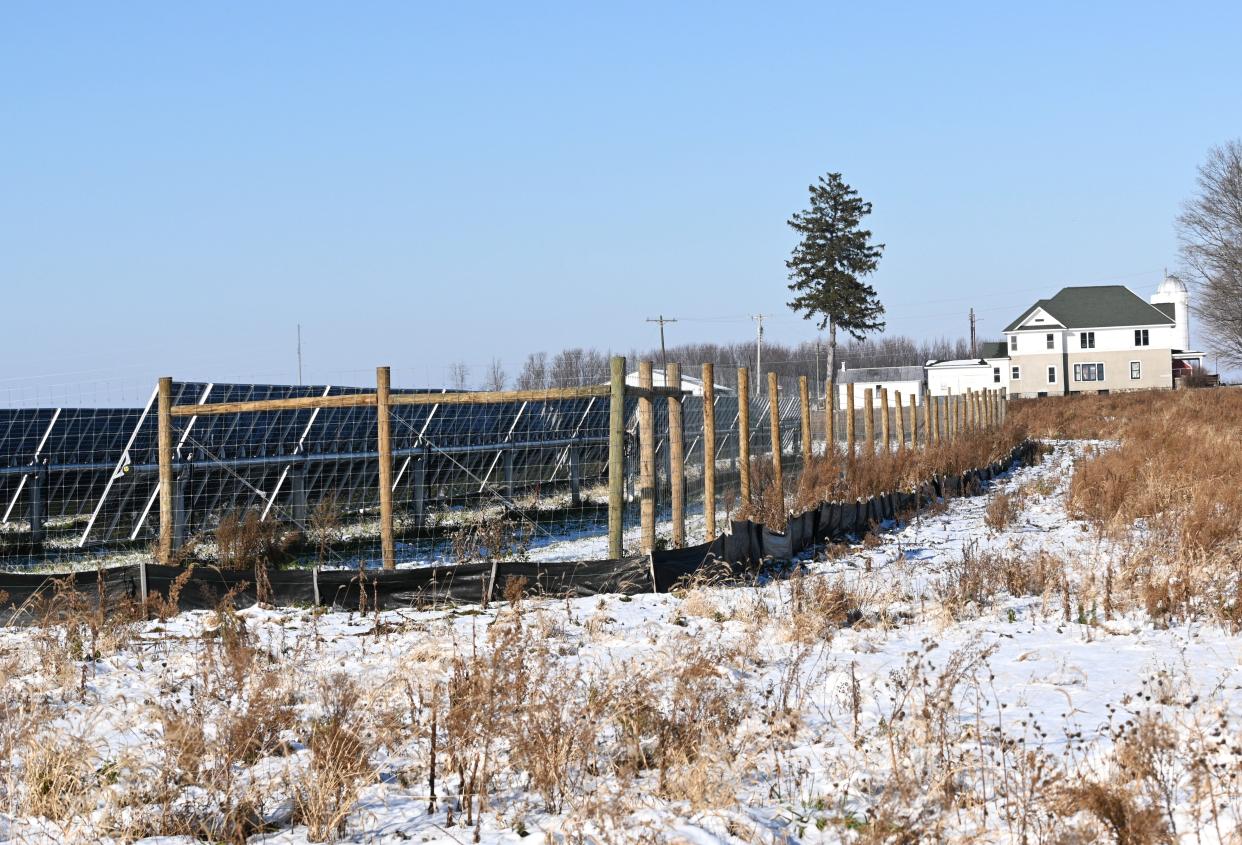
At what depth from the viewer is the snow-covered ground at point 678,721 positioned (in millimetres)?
4074

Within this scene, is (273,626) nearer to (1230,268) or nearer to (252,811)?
(252,811)

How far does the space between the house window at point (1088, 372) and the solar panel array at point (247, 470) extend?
5515 centimetres

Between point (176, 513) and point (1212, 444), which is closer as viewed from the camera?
point (176, 513)

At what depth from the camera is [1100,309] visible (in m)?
69.1

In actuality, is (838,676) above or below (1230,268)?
below

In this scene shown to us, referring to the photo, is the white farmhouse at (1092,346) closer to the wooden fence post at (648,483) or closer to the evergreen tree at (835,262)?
the evergreen tree at (835,262)

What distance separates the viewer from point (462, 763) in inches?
177

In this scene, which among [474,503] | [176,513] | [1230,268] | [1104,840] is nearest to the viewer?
[1104,840]

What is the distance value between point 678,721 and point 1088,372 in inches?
2723

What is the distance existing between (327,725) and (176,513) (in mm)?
7184

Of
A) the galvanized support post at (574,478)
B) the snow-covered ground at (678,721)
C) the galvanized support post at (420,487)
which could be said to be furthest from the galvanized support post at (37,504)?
the snow-covered ground at (678,721)

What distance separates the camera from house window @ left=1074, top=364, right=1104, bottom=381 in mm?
67875

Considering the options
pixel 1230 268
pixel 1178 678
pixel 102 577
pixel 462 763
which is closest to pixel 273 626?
pixel 102 577

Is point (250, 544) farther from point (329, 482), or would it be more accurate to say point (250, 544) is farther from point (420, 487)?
point (329, 482)
